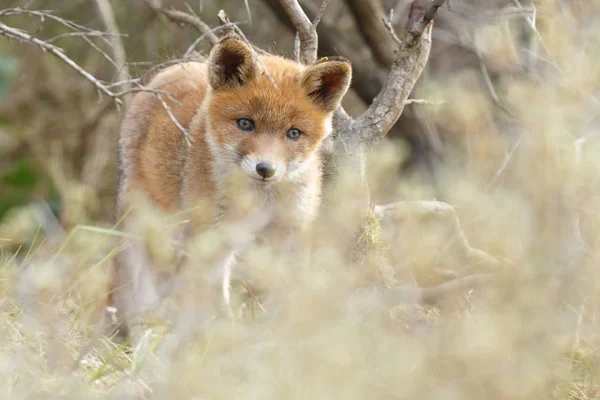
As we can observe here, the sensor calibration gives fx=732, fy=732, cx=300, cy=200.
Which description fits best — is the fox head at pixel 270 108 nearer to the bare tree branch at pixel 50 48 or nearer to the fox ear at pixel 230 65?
the fox ear at pixel 230 65

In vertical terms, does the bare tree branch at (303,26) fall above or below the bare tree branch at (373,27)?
above

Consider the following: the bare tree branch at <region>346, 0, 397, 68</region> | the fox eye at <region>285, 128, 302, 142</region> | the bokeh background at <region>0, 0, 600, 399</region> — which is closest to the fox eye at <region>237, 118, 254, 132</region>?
the fox eye at <region>285, 128, 302, 142</region>

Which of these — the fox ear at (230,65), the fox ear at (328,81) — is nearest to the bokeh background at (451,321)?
the fox ear at (328,81)

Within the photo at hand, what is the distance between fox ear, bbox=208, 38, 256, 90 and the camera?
408cm

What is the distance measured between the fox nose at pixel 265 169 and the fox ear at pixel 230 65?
669 mm

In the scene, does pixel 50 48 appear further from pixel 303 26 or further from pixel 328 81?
pixel 328 81

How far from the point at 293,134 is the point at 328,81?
37 centimetres

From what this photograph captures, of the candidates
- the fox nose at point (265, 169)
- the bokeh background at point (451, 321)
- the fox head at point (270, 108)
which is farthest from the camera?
the fox head at point (270, 108)

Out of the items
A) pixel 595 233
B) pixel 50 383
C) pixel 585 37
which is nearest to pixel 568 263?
pixel 595 233

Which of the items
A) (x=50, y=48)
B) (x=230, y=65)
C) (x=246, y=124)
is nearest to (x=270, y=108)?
(x=246, y=124)

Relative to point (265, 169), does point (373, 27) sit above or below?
below

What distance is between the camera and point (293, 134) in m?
4.34

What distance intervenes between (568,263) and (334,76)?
2.02 m

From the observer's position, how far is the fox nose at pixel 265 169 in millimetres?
3941
